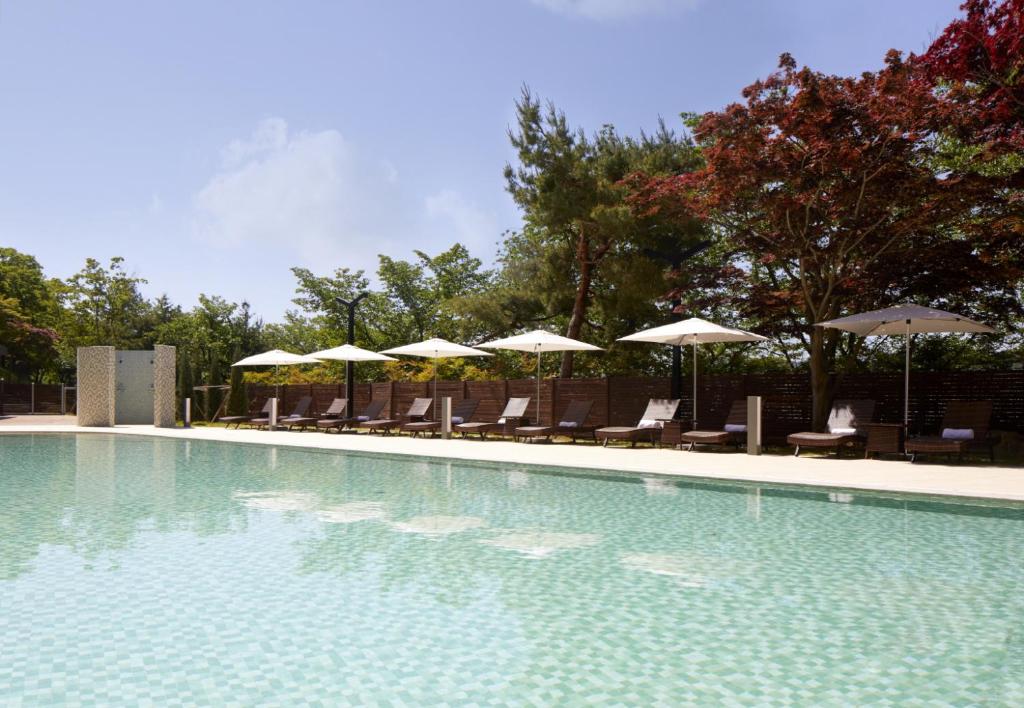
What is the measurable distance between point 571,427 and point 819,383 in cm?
509

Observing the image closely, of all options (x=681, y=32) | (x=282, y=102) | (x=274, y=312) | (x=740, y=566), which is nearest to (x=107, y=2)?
(x=282, y=102)

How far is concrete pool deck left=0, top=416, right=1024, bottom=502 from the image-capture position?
8.55 metres

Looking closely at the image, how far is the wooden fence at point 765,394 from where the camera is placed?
1323 cm

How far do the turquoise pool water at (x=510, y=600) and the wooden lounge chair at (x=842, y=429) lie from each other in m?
4.11

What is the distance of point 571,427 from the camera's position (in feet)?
54.2

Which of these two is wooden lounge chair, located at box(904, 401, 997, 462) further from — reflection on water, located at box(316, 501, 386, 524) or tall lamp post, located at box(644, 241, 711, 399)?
reflection on water, located at box(316, 501, 386, 524)

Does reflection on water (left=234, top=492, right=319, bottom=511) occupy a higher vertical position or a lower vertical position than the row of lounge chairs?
lower

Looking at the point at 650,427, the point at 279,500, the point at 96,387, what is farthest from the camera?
the point at 96,387

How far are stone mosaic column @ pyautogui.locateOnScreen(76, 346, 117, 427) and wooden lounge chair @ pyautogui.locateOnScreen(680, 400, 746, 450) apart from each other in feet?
64.4

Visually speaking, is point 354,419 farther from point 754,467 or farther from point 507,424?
point 754,467

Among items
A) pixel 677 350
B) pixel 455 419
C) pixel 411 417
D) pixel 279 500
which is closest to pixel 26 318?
pixel 411 417

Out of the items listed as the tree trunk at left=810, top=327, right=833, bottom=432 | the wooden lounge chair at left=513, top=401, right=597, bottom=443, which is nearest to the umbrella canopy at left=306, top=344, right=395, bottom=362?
the wooden lounge chair at left=513, top=401, right=597, bottom=443

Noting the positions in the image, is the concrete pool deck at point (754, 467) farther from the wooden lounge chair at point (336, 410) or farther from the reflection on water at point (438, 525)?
the wooden lounge chair at point (336, 410)

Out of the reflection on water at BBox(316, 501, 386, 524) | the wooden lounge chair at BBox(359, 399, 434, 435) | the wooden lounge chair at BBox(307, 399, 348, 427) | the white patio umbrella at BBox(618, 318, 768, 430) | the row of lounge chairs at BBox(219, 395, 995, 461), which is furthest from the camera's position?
the wooden lounge chair at BBox(307, 399, 348, 427)
